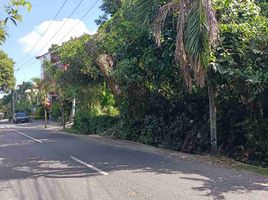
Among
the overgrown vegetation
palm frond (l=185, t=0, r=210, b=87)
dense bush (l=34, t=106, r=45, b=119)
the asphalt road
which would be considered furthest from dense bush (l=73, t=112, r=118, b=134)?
dense bush (l=34, t=106, r=45, b=119)

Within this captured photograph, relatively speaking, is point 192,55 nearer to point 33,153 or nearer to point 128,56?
point 128,56

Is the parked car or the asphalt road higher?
the parked car

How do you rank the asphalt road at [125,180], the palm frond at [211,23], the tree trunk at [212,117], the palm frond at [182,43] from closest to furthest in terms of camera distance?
the asphalt road at [125,180], the palm frond at [211,23], the palm frond at [182,43], the tree trunk at [212,117]

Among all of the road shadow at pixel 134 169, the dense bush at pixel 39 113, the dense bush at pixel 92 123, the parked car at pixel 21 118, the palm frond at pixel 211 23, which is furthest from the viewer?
the dense bush at pixel 39 113

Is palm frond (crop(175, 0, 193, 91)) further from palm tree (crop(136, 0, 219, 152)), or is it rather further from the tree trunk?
Answer: the tree trunk

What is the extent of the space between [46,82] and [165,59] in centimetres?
2418

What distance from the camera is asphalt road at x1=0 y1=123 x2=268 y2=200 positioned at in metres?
7.85

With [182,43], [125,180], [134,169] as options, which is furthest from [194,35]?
[125,180]

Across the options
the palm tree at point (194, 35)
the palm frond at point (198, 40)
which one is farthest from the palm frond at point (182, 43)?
the palm frond at point (198, 40)

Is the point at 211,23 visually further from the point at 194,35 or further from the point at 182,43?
the point at 182,43

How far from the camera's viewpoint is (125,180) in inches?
364

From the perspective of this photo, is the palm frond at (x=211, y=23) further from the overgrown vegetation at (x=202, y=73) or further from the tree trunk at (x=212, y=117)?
the tree trunk at (x=212, y=117)

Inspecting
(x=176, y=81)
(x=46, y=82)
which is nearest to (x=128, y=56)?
(x=176, y=81)

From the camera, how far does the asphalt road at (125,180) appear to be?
785 centimetres
